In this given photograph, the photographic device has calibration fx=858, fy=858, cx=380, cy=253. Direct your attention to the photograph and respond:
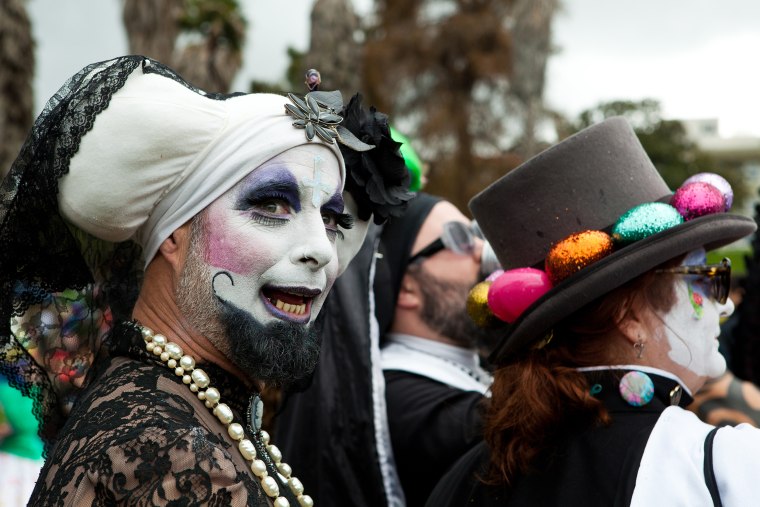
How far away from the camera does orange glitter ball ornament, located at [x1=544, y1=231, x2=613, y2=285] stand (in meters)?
2.27

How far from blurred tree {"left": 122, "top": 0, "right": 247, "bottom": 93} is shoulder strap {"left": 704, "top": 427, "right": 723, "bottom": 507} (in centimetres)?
995

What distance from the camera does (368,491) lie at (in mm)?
3314

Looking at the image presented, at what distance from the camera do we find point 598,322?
232 cm

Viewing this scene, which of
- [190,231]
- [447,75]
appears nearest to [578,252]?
[190,231]

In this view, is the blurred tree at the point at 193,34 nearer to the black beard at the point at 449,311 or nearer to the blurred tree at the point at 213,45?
the blurred tree at the point at 213,45

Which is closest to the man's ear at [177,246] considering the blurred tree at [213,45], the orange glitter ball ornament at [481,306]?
the orange glitter ball ornament at [481,306]

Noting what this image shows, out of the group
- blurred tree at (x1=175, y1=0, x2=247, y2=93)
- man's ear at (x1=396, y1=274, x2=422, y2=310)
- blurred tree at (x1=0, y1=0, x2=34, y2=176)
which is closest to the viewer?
man's ear at (x1=396, y1=274, x2=422, y2=310)

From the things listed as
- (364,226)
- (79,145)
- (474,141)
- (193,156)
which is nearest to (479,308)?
(364,226)

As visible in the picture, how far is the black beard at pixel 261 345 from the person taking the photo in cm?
197

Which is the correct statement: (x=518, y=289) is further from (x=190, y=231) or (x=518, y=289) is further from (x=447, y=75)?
(x=447, y=75)

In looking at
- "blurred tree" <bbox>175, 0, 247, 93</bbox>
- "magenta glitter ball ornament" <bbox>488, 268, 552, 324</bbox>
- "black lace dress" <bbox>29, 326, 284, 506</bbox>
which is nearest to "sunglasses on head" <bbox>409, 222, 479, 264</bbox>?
"magenta glitter ball ornament" <bbox>488, 268, 552, 324</bbox>

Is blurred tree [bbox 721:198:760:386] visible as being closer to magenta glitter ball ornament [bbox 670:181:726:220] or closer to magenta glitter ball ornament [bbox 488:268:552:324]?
magenta glitter ball ornament [bbox 670:181:726:220]

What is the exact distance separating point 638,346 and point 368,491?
4.69 feet

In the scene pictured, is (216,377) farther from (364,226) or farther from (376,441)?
(376,441)
